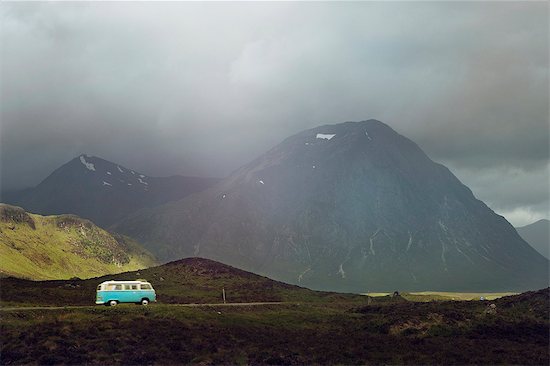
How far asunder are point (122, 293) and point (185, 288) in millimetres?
75357

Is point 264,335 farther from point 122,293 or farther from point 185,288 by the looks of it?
point 185,288

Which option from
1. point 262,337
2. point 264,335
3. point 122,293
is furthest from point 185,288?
point 262,337

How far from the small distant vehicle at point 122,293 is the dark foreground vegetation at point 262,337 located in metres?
3.95

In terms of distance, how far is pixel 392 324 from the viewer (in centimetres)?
7956

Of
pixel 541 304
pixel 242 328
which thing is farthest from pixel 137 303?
pixel 541 304

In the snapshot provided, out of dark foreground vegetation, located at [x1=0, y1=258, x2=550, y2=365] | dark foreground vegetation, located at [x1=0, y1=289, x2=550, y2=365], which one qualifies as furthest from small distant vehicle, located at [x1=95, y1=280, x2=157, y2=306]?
dark foreground vegetation, located at [x1=0, y1=258, x2=550, y2=365]

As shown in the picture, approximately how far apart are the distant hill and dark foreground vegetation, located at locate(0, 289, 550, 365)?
1514 inches

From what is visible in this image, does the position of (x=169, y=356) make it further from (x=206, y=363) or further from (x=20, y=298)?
(x=20, y=298)

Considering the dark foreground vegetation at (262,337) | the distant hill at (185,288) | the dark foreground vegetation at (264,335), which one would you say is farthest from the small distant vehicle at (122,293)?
the distant hill at (185,288)

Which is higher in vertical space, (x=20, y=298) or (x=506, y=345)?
(x=20, y=298)

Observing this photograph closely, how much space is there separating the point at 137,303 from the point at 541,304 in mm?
71123

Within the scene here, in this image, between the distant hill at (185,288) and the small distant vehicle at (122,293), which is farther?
the distant hill at (185,288)

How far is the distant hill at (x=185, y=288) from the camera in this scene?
11000 centimetres

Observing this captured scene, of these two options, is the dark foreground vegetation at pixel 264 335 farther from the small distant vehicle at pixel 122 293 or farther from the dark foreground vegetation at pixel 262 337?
the small distant vehicle at pixel 122 293
